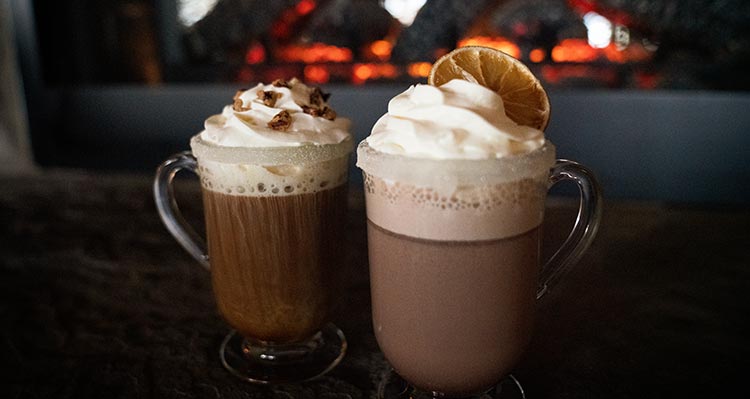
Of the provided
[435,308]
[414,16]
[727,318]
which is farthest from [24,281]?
[414,16]

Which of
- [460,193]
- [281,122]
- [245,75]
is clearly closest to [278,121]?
[281,122]

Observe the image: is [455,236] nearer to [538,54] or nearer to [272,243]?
[272,243]

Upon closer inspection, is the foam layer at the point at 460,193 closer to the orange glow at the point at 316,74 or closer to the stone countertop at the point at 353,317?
the stone countertop at the point at 353,317

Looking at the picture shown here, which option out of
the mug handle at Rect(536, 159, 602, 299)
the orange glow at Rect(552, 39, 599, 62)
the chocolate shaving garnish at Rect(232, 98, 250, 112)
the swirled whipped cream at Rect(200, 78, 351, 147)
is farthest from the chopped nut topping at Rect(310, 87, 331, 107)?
the orange glow at Rect(552, 39, 599, 62)

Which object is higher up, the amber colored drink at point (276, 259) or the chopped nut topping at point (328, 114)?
the chopped nut topping at point (328, 114)

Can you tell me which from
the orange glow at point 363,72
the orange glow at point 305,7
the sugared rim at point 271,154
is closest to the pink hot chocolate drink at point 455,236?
the sugared rim at point 271,154

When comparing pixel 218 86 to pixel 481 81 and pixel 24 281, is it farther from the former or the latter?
pixel 481 81

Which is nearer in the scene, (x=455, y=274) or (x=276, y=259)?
(x=455, y=274)
